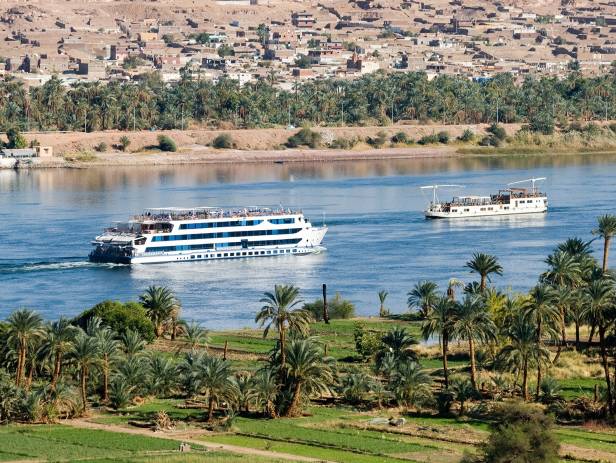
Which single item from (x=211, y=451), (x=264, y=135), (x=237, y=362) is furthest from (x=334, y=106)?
(x=211, y=451)

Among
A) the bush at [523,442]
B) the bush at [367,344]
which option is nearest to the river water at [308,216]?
the bush at [367,344]

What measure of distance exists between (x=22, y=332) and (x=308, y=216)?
52.2 metres

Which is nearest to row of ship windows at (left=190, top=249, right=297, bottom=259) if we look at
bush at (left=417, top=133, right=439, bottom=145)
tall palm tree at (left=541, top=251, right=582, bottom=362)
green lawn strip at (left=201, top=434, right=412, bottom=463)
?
tall palm tree at (left=541, top=251, right=582, bottom=362)

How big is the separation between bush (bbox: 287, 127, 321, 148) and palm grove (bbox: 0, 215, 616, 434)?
102165 mm

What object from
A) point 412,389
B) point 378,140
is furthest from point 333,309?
point 378,140

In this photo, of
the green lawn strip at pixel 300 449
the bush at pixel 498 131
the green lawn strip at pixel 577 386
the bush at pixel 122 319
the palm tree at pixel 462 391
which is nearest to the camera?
the green lawn strip at pixel 300 449

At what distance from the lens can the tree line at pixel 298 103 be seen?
525ft

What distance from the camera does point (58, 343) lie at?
50.8 meters

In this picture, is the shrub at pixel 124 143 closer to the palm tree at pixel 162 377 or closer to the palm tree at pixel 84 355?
the palm tree at pixel 162 377

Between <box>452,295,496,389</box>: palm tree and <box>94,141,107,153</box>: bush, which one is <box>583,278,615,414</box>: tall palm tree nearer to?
<box>452,295,496,389</box>: palm tree

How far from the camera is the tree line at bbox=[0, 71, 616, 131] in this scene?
525 ft

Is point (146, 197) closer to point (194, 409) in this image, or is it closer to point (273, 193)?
point (273, 193)

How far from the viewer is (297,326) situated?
52.0 m

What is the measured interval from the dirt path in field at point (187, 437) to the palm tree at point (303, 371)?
3.41m
